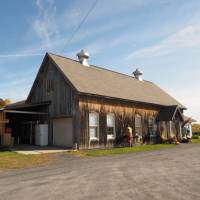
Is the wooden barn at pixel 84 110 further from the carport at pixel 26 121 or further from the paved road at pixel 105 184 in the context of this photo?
the paved road at pixel 105 184

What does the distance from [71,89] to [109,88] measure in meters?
4.54

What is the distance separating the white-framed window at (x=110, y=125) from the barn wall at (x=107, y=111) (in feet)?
1.14

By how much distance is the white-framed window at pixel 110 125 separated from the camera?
22.5 metres

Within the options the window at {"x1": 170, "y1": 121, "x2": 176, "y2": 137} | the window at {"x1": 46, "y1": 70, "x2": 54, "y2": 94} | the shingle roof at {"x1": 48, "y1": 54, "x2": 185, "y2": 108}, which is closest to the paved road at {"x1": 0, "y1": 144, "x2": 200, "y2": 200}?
the shingle roof at {"x1": 48, "y1": 54, "x2": 185, "y2": 108}

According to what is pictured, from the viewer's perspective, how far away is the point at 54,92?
74.4 feet

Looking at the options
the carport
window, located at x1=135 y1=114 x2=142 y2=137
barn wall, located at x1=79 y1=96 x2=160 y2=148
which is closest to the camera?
barn wall, located at x1=79 y1=96 x2=160 y2=148

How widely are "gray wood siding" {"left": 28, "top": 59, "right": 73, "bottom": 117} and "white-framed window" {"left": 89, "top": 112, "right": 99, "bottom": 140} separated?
1.75m

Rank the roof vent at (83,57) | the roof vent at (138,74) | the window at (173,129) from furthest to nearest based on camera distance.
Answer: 1. the roof vent at (138,74)
2. the window at (173,129)
3. the roof vent at (83,57)

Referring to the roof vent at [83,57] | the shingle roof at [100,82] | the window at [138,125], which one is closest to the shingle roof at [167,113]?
the shingle roof at [100,82]

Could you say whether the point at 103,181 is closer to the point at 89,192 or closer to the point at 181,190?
the point at 89,192

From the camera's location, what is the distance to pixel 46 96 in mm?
23672

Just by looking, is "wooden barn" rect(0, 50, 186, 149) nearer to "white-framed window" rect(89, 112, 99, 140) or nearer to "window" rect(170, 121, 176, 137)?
"white-framed window" rect(89, 112, 99, 140)

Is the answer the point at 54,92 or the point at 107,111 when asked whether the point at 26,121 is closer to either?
the point at 54,92

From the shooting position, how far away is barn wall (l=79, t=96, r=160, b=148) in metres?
20.3
